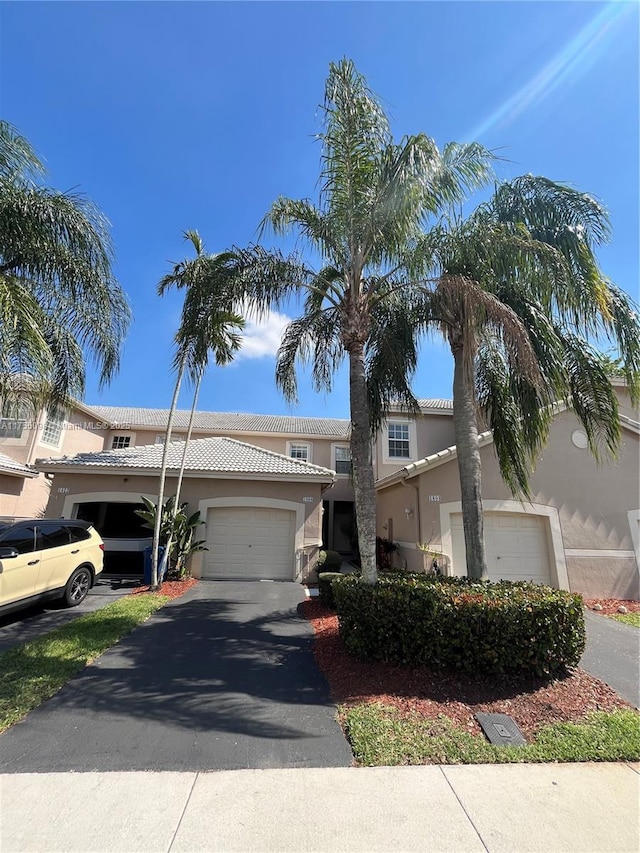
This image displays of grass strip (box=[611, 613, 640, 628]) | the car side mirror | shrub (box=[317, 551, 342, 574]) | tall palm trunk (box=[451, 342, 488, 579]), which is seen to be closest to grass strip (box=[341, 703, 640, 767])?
tall palm trunk (box=[451, 342, 488, 579])

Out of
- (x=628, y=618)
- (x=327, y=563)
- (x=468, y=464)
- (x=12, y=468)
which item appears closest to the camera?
(x=468, y=464)

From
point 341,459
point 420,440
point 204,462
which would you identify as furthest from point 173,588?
point 420,440

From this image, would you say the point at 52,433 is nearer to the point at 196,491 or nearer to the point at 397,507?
the point at 196,491

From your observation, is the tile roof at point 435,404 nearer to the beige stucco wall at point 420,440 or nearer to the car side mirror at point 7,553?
the beige stucco wall at point 420,440

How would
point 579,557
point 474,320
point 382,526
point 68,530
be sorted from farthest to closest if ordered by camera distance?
point 382,526
point 579,557
point 68,530
point 474,320

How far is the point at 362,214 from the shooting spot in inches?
280

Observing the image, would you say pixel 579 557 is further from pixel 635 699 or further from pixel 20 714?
pixel 20 714

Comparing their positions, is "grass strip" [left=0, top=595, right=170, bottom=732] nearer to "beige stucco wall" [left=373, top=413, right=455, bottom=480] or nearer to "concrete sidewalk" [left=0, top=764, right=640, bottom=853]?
"concrete sidewalk" [left=0, top=764, right=640, bottom=853]

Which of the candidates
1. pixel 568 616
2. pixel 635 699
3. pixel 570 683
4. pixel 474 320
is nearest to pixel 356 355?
pixel 474 320

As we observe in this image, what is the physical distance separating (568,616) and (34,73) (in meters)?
13.8

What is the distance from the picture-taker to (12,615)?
7785mm

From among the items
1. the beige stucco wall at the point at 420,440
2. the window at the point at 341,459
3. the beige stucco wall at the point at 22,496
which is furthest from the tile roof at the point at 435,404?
the beige stucco wall at the point at 22,496

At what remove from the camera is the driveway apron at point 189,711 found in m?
3.51

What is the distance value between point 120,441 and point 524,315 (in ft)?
68.7
